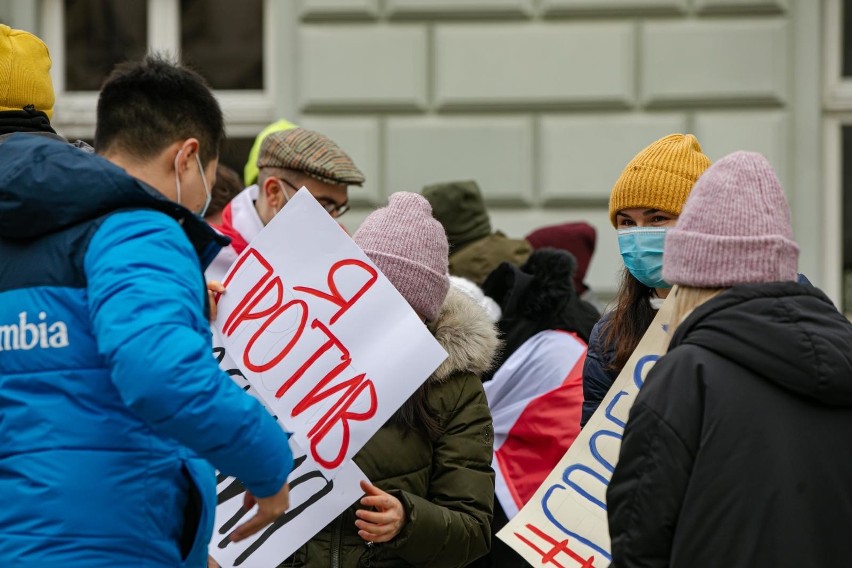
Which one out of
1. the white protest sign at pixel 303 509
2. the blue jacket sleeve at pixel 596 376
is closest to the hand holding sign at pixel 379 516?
the white protest sign at pixel 303 509

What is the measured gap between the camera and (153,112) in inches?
101

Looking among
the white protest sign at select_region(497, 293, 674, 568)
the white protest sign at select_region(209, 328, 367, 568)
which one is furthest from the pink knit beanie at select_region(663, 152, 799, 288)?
the white protest sign at select_region(209, 328, 367, 568)

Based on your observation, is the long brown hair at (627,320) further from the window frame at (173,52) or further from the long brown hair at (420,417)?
the window frame at (173,52)

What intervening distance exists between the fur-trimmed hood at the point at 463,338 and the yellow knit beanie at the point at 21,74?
46.1 inches

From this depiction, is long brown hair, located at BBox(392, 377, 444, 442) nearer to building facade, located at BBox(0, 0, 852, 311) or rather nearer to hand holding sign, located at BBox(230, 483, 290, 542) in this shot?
hand holding sign, located at BBox(230, 483, 290, 542)

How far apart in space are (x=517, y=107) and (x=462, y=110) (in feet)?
0.99

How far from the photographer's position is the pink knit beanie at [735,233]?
2365 millimetres

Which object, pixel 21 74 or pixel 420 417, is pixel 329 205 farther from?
pixel 420 417

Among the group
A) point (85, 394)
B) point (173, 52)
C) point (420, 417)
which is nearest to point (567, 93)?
point (173, 52)

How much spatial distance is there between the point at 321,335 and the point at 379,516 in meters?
0.41

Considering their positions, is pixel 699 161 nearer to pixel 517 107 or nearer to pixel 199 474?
pixel 199 474

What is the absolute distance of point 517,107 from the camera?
7141mm

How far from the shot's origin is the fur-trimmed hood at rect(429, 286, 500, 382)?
10.0 feet

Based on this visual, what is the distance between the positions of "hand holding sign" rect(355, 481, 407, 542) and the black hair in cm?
80
